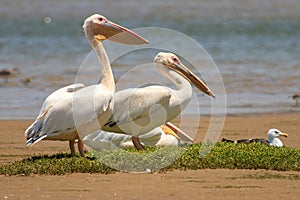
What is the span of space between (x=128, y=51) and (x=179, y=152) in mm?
16506

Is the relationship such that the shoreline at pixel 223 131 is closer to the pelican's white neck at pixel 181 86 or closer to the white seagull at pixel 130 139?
the white seagull at pixel 130 139

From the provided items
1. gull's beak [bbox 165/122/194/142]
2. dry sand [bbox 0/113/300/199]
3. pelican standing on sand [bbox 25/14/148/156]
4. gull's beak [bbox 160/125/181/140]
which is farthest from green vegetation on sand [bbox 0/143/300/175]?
gull's beak [bbox 165/122/194/142]

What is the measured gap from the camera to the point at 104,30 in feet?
31.8

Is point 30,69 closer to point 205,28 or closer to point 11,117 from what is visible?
point 11,117

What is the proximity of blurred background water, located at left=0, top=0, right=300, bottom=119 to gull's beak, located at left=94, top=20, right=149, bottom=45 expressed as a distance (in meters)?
4.28

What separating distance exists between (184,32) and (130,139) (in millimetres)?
25477

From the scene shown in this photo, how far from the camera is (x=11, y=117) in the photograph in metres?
13.7

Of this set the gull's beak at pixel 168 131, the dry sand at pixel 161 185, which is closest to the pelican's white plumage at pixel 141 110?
the gull's beak at pixel 168 131

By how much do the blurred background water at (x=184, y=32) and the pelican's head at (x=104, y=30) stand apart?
4.31 meters

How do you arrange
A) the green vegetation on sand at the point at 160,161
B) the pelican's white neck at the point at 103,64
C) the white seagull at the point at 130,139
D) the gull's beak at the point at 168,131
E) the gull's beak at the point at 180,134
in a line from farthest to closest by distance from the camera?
the gull's beak at the point at 180,134
the gull's beak at the point at 168,131
the white seagull at the point at 130,139
the pelican's white neck at the point at 103,64
the green vegetation on sand at the point at 160,161

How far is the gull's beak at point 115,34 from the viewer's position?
31.8ft

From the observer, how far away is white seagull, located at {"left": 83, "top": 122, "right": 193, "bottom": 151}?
1016cm

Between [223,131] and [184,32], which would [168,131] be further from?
[184,32]

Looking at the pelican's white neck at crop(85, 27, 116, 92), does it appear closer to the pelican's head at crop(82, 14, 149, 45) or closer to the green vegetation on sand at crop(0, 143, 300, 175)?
the pelican's head at crop(82, 14, 149, 45)
